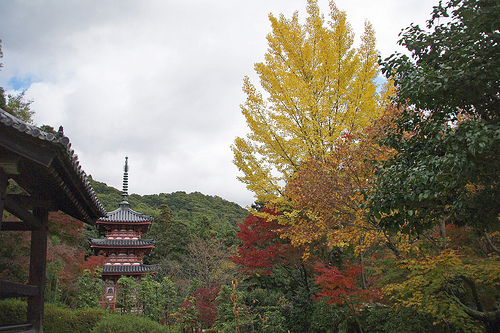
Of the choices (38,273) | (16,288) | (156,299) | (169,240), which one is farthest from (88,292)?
(169,240)

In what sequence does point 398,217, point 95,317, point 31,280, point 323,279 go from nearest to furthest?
point 398,217 < point 31,280 < point 95,317 < point 323,279

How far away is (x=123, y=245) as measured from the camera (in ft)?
63.1

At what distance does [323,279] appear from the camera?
7.52 m

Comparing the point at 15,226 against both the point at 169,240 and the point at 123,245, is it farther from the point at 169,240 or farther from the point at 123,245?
the point at 169,240

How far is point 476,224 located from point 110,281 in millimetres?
19062

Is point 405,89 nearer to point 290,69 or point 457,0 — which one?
point 457,0

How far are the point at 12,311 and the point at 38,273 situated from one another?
267 centimetres

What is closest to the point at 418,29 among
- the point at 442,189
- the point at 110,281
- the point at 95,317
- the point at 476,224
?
the point at 442,189

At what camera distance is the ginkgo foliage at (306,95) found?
7.58 metres

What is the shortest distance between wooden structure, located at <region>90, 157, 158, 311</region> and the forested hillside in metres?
16.7

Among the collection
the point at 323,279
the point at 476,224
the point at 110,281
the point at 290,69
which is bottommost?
the point at 110,281

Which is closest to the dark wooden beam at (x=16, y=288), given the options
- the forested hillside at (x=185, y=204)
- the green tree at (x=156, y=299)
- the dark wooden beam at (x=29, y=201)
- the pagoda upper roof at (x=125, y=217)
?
the dark wooden beam at (x=29, y=201)

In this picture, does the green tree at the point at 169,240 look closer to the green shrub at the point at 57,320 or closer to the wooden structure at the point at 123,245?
the wooden structure at the point at 123,245

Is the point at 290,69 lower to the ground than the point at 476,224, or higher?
higher
